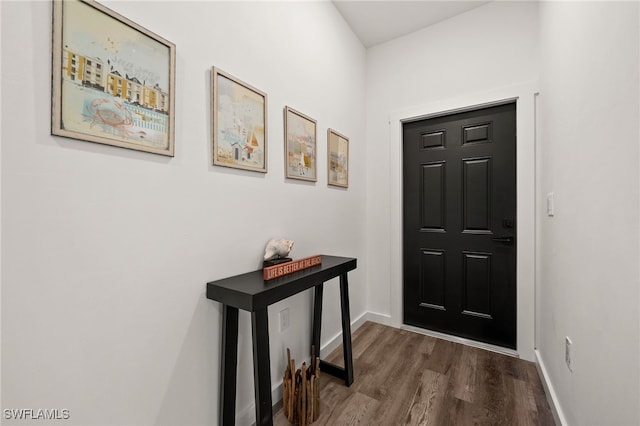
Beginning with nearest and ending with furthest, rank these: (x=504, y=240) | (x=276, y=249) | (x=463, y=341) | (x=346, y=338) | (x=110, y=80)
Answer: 1. (x=110, y=80)
2. (x=276, y=249)
3. (x=346, y=338)
4. (x=504, y=240)
5. (x=463, y=341)

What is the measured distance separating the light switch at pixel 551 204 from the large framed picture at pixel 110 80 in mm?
2034

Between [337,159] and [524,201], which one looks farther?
[337,159]

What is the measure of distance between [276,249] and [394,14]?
2.28m

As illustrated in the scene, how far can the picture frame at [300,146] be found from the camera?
1.70m

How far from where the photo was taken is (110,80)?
3.00 feet

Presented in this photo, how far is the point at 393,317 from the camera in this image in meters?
2.62

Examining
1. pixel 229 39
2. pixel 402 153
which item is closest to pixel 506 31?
pixel 402 153

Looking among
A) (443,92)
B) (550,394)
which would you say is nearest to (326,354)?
(550,394)

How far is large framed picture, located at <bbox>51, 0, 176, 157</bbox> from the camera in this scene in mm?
812

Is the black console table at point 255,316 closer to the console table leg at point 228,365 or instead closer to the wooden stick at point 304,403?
the console table leg at point 228,365

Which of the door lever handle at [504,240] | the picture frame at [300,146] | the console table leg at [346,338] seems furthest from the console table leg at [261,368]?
the door lever handle at [504,240]

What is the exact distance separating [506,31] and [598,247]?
2.04 meters

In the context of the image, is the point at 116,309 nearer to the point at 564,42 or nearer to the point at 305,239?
the point at 305,239

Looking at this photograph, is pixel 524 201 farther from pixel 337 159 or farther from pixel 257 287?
pixel 257 287
